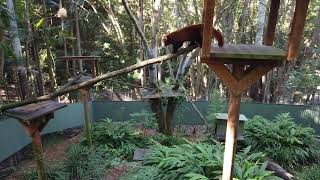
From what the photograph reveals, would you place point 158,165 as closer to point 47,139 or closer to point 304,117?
point 47,139

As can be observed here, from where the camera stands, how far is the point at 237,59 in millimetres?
3436

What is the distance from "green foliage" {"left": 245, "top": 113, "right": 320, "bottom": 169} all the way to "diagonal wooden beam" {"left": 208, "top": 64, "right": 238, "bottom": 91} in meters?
4.16

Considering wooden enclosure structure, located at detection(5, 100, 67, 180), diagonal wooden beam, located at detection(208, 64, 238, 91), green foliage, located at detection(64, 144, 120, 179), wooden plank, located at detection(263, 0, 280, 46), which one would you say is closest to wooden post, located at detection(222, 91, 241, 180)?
diagonal wooden beam, located at detection(208, 64, 238, 91)

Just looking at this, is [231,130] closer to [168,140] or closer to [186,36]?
[186,36]

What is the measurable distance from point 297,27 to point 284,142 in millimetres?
4907

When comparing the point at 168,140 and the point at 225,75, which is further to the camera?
the point at 168,140

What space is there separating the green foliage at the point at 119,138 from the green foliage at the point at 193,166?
5.93 feet

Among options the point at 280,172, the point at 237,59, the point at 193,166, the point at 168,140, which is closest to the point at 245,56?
the point at 237,59

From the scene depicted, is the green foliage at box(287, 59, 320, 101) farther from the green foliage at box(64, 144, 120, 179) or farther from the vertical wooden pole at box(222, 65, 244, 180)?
the vertical wooden pole at box(222, 65, 244, 180)

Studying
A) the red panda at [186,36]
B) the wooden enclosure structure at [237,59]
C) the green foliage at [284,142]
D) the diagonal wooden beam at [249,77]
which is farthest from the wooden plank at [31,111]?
the green foliage at [284,142]

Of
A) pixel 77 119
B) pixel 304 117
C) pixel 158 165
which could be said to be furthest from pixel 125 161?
pixel 304 117

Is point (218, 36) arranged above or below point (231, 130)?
above

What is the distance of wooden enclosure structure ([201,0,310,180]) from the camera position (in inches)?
124

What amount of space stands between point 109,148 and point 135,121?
2547mm
